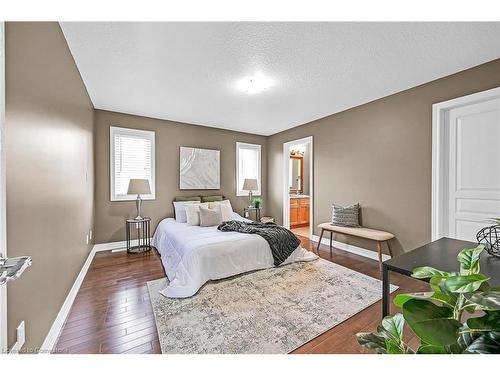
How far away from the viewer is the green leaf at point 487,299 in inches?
18.1

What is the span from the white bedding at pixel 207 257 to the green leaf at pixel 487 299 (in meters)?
2.27

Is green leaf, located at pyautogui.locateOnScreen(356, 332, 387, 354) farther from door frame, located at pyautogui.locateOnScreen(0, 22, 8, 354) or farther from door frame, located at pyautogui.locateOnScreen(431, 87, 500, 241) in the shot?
door frame, located at pyautogui.locateOnScreen(431, 87, 500, 241)

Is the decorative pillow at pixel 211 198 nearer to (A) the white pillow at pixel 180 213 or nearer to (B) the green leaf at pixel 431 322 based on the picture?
(A) the white pillow at pixel 180 213

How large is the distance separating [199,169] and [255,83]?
8.01ft

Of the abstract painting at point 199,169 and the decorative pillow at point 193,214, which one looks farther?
the abstract painting at point 199,169

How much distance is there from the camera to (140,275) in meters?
2.83

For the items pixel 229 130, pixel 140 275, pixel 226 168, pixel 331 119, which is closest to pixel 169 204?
pixel 226 168

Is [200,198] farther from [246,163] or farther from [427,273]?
[427,273]

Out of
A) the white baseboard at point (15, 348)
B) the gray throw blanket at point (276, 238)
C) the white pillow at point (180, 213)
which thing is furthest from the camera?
the white pillow at point (180, 213)

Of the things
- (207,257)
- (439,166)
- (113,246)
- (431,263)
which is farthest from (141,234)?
(439,166)

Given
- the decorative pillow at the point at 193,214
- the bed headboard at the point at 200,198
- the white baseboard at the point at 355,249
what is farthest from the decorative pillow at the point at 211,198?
the white baseboard at the point at 355,249

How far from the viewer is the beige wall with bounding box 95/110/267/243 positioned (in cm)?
385

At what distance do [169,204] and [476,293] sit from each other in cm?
455
